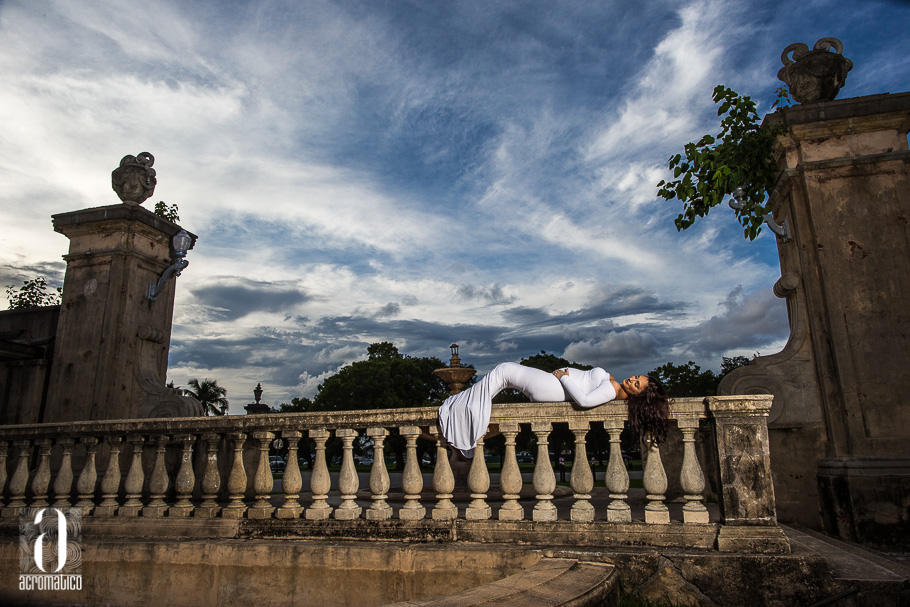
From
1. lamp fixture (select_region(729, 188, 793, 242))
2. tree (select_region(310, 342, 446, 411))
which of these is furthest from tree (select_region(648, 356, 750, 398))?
lamp fixture (select_region(729, 188, 793, 242))

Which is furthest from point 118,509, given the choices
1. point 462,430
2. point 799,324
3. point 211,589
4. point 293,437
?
point 799,324

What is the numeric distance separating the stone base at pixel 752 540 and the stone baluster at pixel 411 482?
2230 mm

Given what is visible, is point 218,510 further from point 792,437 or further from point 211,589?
point 792,437

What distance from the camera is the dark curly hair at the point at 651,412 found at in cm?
439

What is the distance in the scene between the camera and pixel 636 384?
449 centimetres

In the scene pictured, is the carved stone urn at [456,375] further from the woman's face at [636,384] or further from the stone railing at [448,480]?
the woman's face at [636,384]

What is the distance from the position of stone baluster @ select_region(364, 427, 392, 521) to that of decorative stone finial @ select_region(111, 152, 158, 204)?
596 centimetres

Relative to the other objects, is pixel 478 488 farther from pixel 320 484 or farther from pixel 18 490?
pixel 18 490

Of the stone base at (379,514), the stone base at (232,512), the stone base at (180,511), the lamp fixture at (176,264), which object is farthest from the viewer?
the lamp fixture at (176,264)

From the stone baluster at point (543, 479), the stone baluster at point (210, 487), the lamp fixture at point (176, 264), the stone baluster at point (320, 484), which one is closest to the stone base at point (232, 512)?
the stone baluster at point (210, 487)

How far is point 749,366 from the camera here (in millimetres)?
7223

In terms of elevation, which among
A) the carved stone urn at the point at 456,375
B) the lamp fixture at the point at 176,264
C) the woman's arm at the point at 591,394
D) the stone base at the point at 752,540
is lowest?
the stone base at the point at 752,540

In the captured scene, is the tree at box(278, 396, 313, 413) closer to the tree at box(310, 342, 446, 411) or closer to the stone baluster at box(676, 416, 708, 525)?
the tree at box(310, 342, 446, 411)

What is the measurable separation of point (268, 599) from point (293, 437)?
1.27 metres
